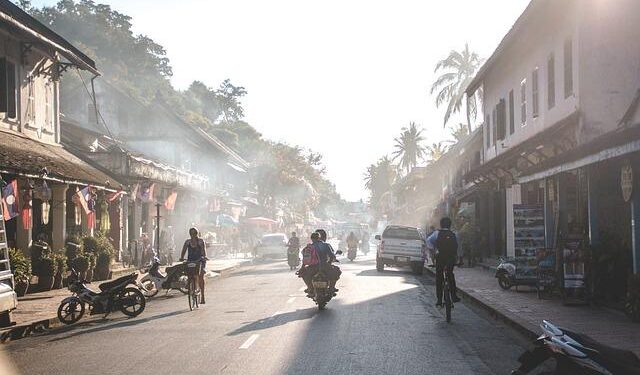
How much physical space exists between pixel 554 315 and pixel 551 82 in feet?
36.1

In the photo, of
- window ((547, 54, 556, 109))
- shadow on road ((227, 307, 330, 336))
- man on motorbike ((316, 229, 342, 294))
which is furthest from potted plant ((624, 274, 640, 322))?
window ((547, 54, 556, 109))

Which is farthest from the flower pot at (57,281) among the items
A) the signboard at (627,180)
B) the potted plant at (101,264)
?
the signboard at (627,180)

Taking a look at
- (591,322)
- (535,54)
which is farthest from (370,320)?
(535,54)

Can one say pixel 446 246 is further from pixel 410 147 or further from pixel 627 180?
pixel 410 147

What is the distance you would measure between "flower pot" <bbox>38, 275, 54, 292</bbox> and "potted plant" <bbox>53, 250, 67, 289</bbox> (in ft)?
1.58

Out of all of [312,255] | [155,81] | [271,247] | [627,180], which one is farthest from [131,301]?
[155,81]

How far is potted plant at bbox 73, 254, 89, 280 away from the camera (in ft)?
78.1

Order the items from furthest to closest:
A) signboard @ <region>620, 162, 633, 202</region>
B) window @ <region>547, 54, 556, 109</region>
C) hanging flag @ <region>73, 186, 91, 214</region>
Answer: hanging flag @ <region>73, 186, 91, 214</region> → window @ <region>547, 54, 556, 109</region> → signboard @ <region>620, 162, 633, 202</region>

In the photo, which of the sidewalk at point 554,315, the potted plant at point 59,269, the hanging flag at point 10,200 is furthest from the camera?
the potted plant at point 59,269

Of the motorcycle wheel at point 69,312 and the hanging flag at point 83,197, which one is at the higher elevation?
the hanging flag at point 83,197

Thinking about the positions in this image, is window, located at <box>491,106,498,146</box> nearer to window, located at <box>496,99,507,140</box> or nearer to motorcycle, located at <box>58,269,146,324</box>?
window, located at <box>496,99,507,140</box>

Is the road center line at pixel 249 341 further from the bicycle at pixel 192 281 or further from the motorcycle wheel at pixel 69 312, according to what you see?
the bicycle at pixel 192 281

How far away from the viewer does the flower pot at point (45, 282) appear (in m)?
22.0

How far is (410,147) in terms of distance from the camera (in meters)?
108
